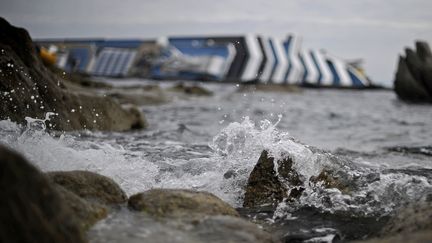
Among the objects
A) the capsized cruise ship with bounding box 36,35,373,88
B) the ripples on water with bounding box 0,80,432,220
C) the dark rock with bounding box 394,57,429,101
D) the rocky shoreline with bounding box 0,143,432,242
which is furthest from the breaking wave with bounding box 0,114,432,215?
the capsized cruise ship with bounding box 36,35,373,88

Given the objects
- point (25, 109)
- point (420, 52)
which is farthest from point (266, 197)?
point (420, 52)

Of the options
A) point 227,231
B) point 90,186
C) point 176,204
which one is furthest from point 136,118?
point 227,231

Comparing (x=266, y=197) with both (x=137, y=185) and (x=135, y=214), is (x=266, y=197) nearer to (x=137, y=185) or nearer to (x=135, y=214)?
(x=137, y=185)

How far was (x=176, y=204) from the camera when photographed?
235 centimetres

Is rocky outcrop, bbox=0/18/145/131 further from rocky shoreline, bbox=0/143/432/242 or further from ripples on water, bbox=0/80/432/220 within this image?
rocky shoreline, bbox=0/143/432/242

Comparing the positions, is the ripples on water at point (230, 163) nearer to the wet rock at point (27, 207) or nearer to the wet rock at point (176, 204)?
the wet rock at point (176, 204)

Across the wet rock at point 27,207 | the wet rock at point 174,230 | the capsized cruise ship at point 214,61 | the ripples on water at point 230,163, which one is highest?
the wet rock at point 27,207

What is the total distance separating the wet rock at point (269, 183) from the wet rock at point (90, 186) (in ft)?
3.04

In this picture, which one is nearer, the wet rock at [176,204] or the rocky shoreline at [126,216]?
the rocky shoreline at [126,216]

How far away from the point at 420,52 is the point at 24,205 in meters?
27.1

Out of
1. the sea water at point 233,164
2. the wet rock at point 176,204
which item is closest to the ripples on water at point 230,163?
the sea water at point 233,164

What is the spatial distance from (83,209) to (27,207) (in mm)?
604

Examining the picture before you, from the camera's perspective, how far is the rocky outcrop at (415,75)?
24109 mm

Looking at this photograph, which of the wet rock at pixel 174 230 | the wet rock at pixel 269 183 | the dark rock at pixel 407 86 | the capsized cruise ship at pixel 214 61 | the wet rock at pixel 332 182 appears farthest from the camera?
the capsized cruise ship at pixel 214 61
